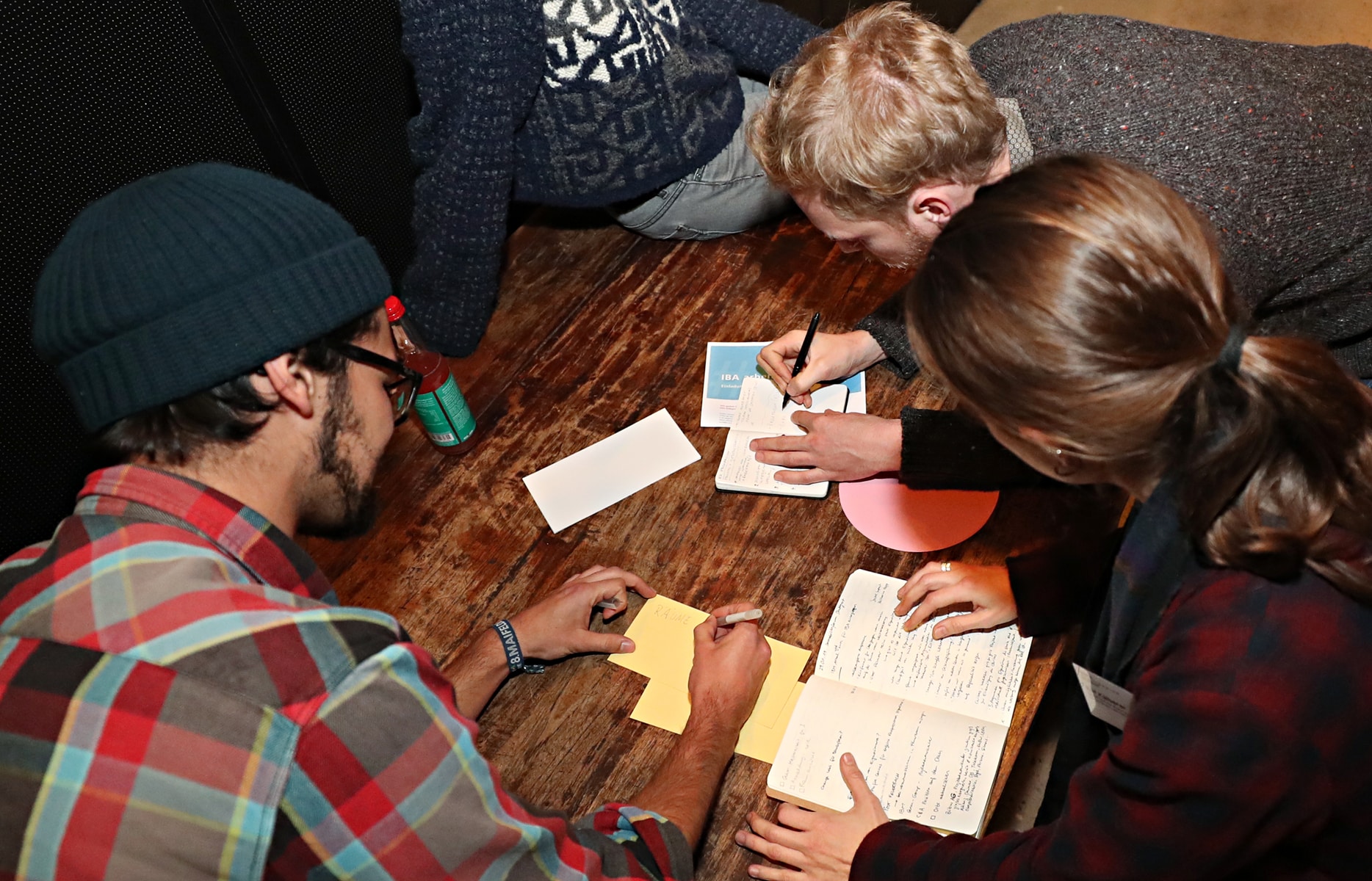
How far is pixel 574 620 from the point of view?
1399 millimetres

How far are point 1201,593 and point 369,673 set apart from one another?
846mm

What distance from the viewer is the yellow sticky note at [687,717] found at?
1291 mm

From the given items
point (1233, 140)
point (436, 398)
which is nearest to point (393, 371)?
point (436, 398)

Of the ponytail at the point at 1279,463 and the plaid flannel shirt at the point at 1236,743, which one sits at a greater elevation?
the ponytail at the point at 1279,463

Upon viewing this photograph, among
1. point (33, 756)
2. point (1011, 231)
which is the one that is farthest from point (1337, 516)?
point (33, 756)

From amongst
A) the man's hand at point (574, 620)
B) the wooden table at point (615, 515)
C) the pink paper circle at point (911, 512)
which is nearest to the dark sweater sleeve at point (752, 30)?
the wooden table at point (615, 515)

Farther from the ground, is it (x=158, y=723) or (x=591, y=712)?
(x=158, y=723)

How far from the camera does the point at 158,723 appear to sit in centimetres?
84

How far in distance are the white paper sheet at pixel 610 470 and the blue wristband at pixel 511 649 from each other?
24 cm

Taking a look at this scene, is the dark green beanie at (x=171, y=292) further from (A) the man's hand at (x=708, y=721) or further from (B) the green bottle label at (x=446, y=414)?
(A) the man's hand at (x=708, y=721)

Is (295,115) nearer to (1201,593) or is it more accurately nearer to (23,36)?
(23,36)

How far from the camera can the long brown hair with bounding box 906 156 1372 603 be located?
871mm

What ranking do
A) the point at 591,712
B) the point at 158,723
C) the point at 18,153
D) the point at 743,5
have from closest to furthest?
the point at 158,723 < the point at 591,712 < the point at 18,153 < the point at 743,5

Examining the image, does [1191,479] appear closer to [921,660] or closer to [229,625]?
[921,660]
